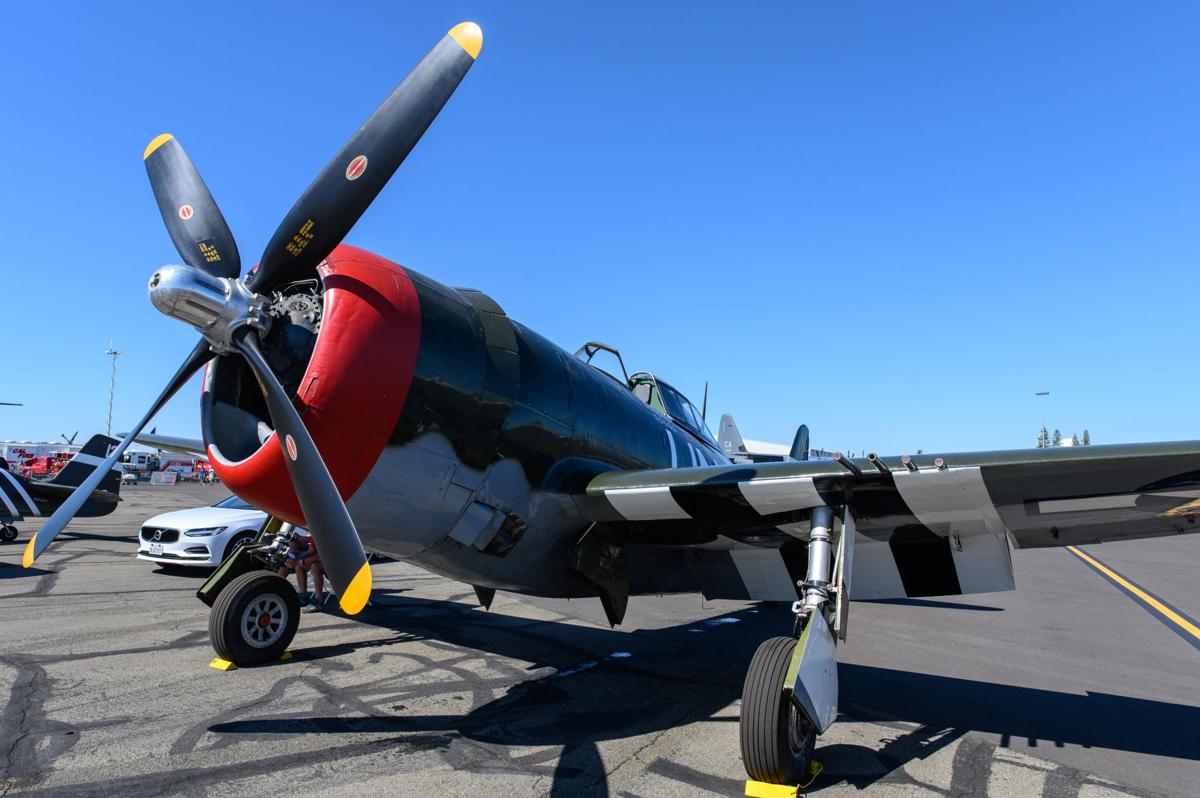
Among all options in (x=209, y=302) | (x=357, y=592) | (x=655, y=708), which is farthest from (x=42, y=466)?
(x=357, y=592)

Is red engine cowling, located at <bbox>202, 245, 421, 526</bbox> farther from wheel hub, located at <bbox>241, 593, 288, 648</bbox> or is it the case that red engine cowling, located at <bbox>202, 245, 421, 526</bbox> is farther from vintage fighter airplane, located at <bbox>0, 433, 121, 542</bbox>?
vintage fighter airplane, located at <bbox>0, 433, 121, 542</bbox>

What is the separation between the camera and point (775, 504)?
4594 millimetres

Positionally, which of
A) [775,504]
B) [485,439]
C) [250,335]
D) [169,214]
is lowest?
[775,504]

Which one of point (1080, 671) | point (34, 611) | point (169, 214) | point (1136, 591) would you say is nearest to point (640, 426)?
point (169, 214)

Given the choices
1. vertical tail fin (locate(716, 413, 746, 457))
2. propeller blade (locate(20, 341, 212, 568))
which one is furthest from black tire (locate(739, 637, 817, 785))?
vertical tail fin (locate(716, 413, 746, 457))

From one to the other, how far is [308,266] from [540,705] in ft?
11.0

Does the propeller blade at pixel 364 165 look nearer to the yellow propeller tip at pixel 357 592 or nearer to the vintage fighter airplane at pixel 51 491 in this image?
the yellow propeller tip at pixel 357 592

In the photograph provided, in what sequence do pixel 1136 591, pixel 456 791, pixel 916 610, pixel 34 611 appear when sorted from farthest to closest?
pixel 1136 591
pixel 916 610
pixel 34 611
pixel 456 791

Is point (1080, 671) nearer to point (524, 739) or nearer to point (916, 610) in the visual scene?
point (916, 610)

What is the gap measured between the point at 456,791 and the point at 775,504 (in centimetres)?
248

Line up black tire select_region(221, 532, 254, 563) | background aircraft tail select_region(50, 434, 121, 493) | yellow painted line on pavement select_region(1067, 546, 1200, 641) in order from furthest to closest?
background aircraft tail select_region(50, 434, 121, 493) → black tire select_region(221, 532, 254, 563) → yellow painted line on pavement select_region(1067, 546, 1200, 641)

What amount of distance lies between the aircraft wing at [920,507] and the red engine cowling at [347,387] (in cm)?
161

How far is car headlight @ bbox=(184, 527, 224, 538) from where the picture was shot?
10.9 metres

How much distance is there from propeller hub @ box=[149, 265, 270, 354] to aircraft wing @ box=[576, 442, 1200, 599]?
2.39m
